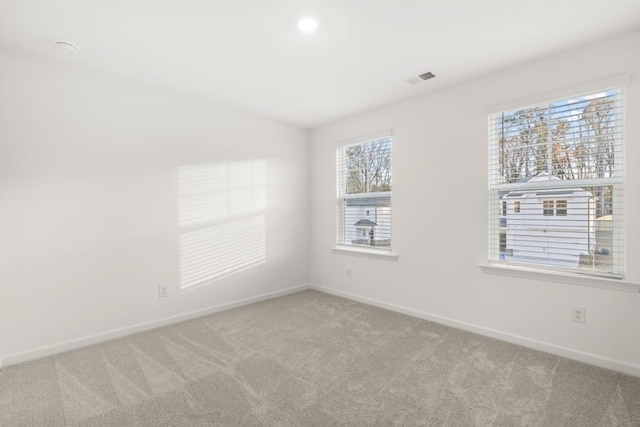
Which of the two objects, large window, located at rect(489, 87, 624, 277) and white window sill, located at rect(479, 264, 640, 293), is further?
large window, located at rect(489, 87, 624, 277)

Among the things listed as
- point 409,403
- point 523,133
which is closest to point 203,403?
point 409,403

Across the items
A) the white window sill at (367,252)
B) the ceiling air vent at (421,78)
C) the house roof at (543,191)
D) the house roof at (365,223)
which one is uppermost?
the ceiling air vent at (421,78)

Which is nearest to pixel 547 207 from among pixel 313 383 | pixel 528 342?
pixel 528 342

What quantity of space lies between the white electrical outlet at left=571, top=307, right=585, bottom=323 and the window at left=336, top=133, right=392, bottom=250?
1.78 m

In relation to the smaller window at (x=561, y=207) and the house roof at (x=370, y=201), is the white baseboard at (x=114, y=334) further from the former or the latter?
the smaller window at (x=561, y=207)

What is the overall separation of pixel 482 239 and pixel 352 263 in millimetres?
1643

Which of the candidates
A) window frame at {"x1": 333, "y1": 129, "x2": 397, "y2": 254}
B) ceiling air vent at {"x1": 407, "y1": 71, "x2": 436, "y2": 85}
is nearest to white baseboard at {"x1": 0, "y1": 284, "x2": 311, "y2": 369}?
window frame at {"x1": 333, "y1": 129, "x2": 397, "y2": 254}

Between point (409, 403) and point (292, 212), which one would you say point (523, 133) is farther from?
point (292, 212)

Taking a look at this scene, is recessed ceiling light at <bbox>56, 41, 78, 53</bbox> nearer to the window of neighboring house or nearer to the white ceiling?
the white ceiling

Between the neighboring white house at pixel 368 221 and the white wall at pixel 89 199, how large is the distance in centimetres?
167

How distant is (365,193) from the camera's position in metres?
3.96

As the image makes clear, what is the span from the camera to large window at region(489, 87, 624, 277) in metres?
2.28

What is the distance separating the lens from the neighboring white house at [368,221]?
3.75 meters

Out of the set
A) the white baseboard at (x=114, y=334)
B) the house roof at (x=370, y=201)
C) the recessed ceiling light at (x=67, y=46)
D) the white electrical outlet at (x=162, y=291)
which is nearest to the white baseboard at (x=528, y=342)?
the house roof at (x=370, y=201)
